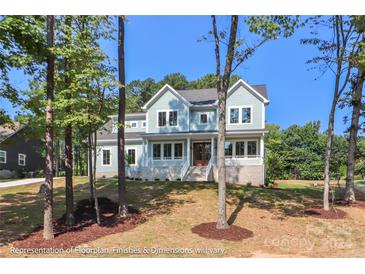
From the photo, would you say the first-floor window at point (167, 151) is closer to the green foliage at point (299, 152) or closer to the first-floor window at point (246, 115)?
the first-floor window at point (246, 115)

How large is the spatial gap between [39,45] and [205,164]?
57.6 ft

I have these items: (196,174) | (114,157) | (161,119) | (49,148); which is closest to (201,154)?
(196,174)

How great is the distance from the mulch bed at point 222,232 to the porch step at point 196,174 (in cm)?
1233

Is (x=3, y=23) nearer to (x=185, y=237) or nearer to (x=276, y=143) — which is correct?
(x=185, y=237)

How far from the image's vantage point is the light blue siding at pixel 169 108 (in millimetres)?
25156

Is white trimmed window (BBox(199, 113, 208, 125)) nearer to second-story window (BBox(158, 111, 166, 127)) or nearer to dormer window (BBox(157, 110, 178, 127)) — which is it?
dormer window (BBox(157, 110, 178, 127))

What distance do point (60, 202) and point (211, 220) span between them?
6699 mm

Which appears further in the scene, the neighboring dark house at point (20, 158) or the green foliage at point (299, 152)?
the green foliage at point (299, 152)

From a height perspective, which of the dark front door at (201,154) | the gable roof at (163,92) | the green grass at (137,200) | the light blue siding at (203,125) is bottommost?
the green grass at (137,200)

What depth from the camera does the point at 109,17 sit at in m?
11.7

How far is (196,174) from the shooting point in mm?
23469

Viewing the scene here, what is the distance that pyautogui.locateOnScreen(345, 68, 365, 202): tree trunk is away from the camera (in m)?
15.1

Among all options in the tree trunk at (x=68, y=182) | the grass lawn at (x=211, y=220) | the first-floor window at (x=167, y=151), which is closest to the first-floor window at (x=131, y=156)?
the first-floor window at (x=167, y=151)

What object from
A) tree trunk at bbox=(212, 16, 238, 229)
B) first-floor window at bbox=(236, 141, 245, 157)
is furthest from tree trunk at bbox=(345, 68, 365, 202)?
first-floor window at bbox=(236, 141, 245, 157)
